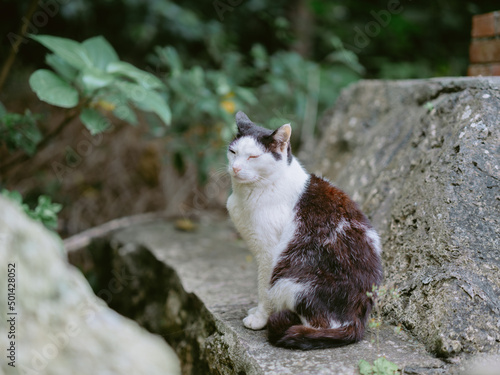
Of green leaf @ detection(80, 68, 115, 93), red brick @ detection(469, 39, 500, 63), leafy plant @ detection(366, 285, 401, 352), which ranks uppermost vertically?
red brick @ detection(469, 39, 500, 63)

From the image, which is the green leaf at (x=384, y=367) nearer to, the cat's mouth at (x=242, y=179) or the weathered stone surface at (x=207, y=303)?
the weathered stone surface at (x=207, y=303)

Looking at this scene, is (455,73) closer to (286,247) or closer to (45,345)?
(286,247)

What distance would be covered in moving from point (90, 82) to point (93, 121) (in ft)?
0.97

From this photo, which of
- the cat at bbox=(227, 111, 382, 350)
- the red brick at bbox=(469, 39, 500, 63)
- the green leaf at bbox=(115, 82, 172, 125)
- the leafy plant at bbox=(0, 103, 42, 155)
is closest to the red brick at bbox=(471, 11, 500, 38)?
the red brick at bbox=(469, 39, 500, 63)

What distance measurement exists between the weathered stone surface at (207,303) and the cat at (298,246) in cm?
9

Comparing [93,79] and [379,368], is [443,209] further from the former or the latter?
[93,79]

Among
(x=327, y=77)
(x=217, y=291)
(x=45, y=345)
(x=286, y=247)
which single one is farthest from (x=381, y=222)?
(x=327, y=77)

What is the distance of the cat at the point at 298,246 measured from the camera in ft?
6.39

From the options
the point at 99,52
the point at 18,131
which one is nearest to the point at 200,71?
the point at 99,52

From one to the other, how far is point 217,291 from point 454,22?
496 centimetres

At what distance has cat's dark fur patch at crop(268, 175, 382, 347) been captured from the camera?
6.37 feet

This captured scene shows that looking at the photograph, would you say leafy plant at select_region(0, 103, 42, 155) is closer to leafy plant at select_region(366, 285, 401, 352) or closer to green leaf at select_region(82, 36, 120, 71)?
green leaf at select_region(82, 36, 120, 71)

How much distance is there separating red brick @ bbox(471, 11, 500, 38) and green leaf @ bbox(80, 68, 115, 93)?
2.26 m

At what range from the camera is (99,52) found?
297 centimetres
